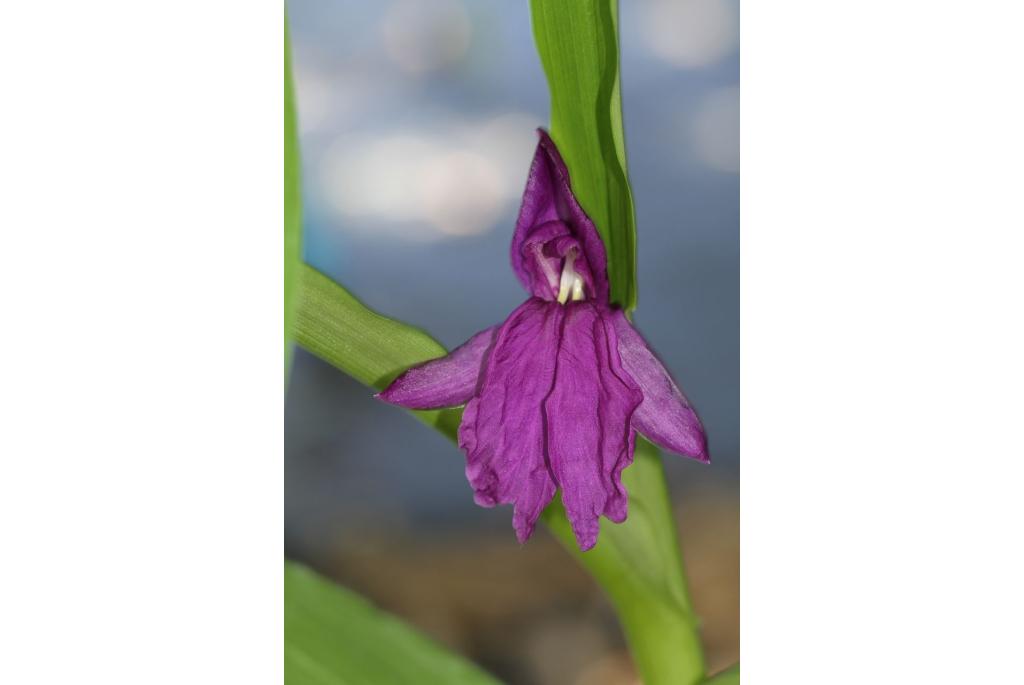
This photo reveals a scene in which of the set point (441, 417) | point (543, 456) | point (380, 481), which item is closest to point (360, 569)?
point (380, 481)

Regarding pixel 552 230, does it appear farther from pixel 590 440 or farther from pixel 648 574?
pixel 648 574

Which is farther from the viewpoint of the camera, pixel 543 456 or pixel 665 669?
pixel 665 669

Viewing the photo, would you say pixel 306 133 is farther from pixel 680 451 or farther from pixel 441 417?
pixel 680 451

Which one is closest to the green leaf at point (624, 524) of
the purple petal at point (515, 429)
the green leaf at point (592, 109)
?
the purple petal at point (515, 429)

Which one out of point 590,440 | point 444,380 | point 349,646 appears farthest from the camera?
point 349,646

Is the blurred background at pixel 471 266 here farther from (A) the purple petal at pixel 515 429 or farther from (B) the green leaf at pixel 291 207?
(A) the purple petal at pixel 515 429

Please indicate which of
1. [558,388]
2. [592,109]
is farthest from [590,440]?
[592,109]
